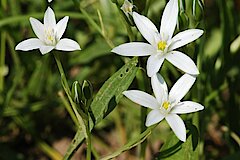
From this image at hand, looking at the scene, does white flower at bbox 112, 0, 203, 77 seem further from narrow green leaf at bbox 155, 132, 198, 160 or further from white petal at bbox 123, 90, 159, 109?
narrow green leaf at bbox 155, 132, 198, 160

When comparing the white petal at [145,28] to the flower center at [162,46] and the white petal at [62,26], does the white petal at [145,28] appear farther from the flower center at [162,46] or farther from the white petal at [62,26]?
the white petal at [62,26]

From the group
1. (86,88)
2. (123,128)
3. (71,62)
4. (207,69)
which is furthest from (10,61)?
(86,88)

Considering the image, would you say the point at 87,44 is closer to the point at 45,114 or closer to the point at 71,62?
the point at 71,62

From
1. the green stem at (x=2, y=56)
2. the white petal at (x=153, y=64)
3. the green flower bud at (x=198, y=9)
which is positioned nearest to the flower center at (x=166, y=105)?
the white petal at (x=153, y=64)

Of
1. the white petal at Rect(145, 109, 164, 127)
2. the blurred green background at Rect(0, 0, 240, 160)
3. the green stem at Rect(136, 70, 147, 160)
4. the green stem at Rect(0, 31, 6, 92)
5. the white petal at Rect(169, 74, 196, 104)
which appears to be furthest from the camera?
the green stem at Rect(0, 31, 6, 92)

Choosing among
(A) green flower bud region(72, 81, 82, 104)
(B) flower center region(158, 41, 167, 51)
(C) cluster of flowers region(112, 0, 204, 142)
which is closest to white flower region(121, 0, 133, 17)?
(C) cluster of flowers region(112, 0, 204, 142)

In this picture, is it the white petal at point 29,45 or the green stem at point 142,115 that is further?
the green stem at point 142,115

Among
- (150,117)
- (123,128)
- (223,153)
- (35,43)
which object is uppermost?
(35,43)
